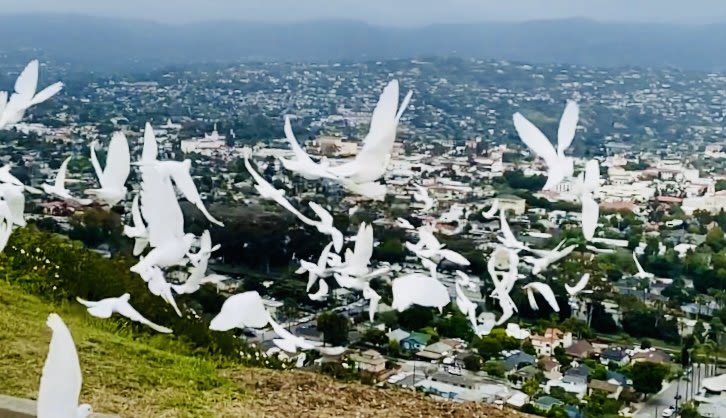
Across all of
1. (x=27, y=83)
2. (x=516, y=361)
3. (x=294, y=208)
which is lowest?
(x=516, y=361)

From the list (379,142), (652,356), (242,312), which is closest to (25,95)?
(242,312)

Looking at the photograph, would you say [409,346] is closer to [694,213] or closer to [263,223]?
[263,223]

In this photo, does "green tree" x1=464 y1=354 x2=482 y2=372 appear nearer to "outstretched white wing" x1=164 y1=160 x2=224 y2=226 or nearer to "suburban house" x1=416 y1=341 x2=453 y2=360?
"suburban house" x1=416 y1=341 x2=453 y2=360

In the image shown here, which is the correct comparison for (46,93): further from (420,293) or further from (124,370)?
(420,293)

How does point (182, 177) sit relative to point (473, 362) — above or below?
above

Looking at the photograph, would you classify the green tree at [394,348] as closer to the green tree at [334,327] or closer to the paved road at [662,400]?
the green tree at [334,327]

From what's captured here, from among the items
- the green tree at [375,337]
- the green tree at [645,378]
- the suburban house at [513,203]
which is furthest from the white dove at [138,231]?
the suburban house at [513,203]

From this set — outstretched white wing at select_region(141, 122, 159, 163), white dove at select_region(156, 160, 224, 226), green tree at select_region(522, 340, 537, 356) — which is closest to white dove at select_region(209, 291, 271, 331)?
white dove at select_region(156, 160, 224, 226)
